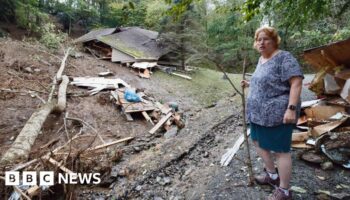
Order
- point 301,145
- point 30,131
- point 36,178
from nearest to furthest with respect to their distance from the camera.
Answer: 1. point 36,178
2. point 301,145
3. point 30,131

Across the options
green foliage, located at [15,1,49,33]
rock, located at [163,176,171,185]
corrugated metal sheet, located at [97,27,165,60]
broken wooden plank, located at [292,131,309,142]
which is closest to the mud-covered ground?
rock, located at [163,176,171,185]

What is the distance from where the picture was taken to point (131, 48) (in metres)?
15.9

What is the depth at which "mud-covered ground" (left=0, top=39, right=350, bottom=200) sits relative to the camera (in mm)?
3675

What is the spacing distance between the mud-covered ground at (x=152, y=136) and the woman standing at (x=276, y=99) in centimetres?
69

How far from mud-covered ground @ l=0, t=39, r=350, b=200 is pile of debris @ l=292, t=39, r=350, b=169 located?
247 mm

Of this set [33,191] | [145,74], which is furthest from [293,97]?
[145,74]

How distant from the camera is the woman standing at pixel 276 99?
2.51 meters

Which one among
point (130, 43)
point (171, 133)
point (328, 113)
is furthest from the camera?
point (130, 43)

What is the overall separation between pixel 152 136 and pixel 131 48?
9.69 metres

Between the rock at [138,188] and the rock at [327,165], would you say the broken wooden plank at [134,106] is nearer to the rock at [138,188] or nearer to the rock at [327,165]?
the rock at [138,188]

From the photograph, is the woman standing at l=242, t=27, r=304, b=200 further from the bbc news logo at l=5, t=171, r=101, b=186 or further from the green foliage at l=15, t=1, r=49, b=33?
the green foliage at l=15, t=1, r=49, b=33

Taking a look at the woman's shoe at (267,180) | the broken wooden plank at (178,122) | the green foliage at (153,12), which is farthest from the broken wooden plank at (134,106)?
the green foliage at (153,12)

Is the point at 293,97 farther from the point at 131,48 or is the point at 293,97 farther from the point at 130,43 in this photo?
the point at 130,43

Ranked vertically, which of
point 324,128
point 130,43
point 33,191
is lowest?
point 33,191
